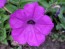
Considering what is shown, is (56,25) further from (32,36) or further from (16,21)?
(16,21)

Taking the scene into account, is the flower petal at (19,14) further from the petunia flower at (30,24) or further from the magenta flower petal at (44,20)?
the magenta flower petal at (44,20)

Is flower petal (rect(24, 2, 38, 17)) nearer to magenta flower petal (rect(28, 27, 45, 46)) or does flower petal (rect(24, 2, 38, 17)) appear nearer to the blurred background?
magenta flower petal (rect(28, 27, 45, 46))

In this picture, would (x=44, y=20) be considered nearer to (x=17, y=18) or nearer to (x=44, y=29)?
(x=44, y=29)

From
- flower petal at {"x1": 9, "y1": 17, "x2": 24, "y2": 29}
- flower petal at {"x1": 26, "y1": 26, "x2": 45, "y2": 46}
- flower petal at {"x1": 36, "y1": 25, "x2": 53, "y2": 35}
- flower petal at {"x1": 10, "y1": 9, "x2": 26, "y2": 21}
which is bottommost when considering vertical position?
flower petal at {"x1": 26, "y1": 26, "x2": 45, "y2": 46}

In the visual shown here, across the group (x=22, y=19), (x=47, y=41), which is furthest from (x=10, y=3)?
(x=47, y=41)

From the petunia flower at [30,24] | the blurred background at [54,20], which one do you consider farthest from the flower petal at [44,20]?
the blurred background at [54,20]

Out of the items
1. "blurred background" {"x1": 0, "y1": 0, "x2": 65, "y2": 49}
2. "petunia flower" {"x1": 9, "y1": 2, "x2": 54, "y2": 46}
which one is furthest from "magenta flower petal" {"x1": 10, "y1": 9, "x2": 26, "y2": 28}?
A: "blurred background" {"x1": 0, "y1": 0, "x2": 65, "y2": 49}

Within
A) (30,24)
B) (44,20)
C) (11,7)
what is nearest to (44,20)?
(44,20)
